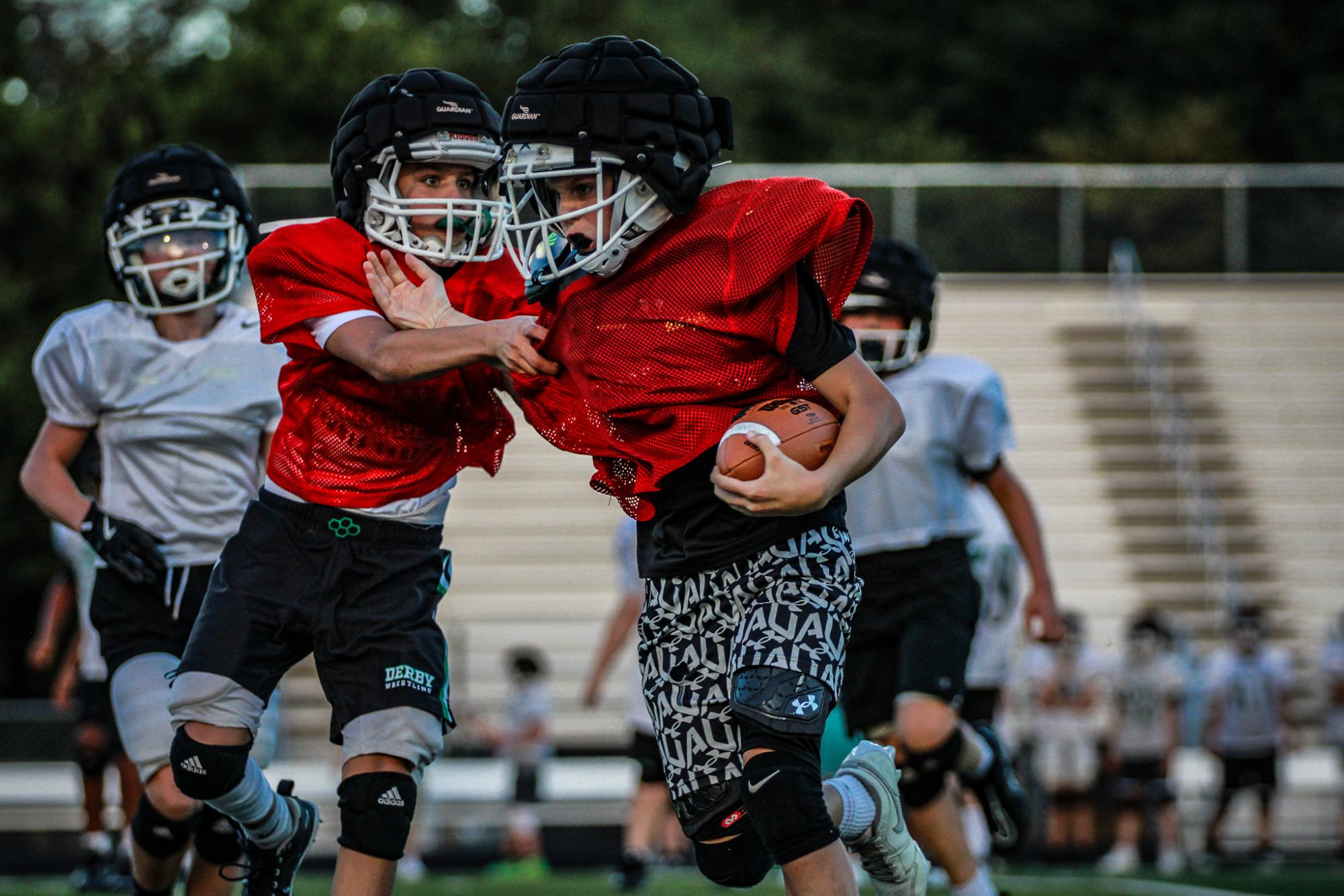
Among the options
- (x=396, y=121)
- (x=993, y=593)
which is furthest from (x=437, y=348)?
(x=993, y=593)

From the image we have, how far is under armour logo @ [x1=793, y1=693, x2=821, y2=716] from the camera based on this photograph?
3.61 meters

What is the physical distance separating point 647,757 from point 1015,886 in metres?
2.08

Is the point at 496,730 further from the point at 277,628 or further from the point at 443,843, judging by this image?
the point at 277,628

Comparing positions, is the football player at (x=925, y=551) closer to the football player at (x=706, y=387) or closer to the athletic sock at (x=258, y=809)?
the football player at (x=706, y=387)

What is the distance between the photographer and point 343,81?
23.0m

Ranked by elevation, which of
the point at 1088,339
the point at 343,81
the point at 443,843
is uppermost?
the point at 343,81

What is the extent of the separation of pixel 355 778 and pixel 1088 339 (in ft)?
46.6

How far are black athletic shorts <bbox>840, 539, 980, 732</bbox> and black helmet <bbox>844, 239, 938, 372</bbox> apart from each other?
1.99ft

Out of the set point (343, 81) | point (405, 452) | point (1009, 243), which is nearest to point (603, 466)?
point (405, 452)

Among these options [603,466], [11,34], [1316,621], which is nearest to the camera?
[603,466]

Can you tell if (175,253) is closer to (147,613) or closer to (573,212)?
(147,613)

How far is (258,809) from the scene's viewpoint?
14.2 feet

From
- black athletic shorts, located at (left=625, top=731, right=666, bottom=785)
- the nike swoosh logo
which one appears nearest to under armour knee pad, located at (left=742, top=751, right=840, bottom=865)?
the nike swoosh logo

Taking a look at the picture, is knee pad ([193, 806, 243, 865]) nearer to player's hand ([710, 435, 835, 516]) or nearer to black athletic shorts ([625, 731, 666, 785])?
player's hand ([710, 435, 835, 516])
